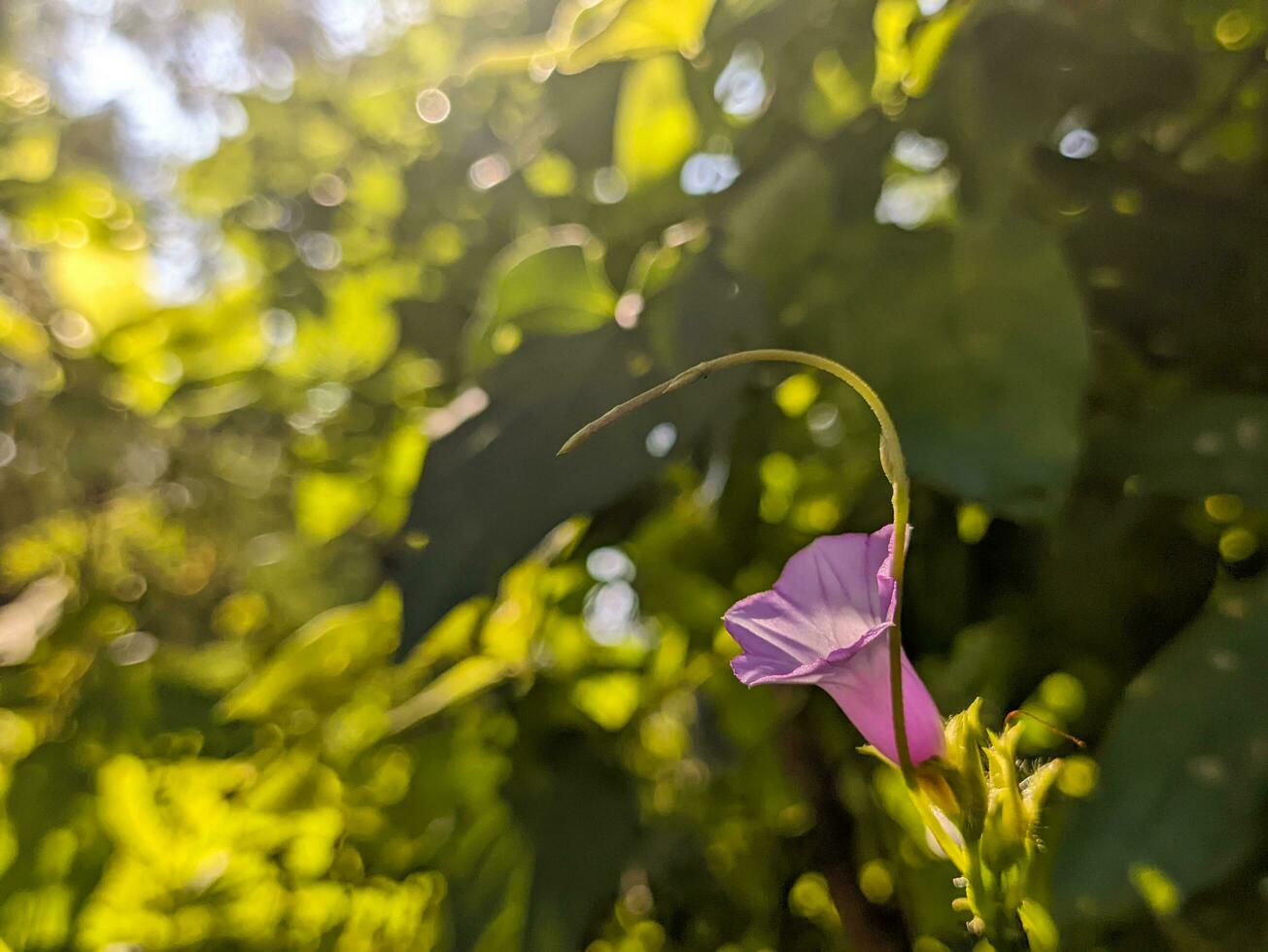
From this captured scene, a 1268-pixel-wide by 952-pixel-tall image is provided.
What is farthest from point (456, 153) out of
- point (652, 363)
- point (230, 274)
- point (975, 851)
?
point (975, 851)

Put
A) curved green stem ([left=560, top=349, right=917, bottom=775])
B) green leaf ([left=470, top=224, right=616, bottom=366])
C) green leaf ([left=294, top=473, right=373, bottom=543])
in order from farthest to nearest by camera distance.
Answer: green leaf ([left=294, top=473, right=373, bottom=543]) → green leaf ([left=470, top=224, right=616, bottom=366]) → curved green stem ([left=560, top=349, right=917, bottom=775])

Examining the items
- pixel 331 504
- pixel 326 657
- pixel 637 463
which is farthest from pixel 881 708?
pixel 331 504

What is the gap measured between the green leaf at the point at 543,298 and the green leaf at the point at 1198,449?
22cm

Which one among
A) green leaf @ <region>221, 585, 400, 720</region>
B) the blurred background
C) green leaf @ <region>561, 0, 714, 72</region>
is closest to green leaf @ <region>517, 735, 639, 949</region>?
the blurred background

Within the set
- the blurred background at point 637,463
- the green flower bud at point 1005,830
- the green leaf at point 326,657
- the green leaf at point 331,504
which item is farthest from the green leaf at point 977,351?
the green leaf at point 331,504

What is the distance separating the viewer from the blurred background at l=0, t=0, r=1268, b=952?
→ 348 mm

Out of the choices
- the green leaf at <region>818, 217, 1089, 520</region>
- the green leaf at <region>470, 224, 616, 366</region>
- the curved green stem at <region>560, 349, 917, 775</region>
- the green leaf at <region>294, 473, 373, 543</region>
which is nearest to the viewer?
the curved green stem at <region>560, 349, 917, 775</region>

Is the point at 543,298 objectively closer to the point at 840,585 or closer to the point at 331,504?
the point at 840,585

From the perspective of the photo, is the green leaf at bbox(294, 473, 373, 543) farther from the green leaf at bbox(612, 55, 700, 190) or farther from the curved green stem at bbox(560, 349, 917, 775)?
the curved green stem at bbox(560, 349, 917, 775)

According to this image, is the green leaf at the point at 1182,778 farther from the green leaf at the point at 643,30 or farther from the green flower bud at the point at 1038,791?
the green leaf at the point at 643,30

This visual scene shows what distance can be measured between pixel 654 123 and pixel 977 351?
21 cm

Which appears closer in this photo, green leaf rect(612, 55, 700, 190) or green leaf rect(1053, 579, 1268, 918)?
green leaf rect(1053, 579, 1268, 918)

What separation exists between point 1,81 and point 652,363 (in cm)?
85

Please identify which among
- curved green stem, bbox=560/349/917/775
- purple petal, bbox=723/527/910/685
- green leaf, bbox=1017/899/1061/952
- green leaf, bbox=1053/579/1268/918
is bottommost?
green leaf, bbox=1053/579/1268/918
